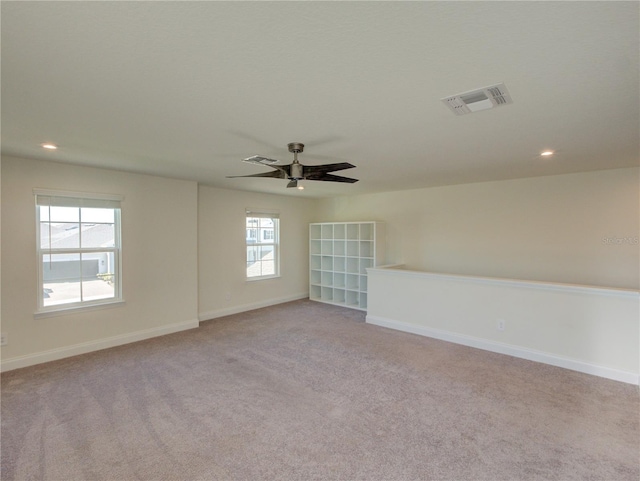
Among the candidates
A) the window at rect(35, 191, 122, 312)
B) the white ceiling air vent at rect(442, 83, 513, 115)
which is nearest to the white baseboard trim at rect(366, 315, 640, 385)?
the white ceiling air vent at rect(442, 83, 513, 115)

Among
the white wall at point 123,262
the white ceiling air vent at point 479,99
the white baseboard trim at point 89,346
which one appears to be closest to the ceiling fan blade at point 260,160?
the white ceiling air vent at point 479,99

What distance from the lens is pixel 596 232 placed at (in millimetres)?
3980

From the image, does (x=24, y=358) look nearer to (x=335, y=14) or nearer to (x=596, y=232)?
(x=335, y=14)

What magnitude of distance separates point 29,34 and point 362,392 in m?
3.30

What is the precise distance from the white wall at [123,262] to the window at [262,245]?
1.29 meters

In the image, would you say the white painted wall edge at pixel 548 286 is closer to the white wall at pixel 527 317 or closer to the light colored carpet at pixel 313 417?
the white wall at pixel 527 317

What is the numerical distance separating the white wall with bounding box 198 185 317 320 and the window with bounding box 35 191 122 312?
4.45 ft

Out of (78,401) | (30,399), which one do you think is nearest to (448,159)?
(78,401)

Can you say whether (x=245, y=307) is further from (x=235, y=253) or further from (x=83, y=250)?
(x=83, y=250)

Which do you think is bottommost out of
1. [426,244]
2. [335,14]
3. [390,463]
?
[390,463]

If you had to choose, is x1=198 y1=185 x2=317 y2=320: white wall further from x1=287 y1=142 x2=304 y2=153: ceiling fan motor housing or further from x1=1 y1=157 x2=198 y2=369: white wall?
x1=287 y1=142 x2=304 y2=153: ceiling fan motor housing

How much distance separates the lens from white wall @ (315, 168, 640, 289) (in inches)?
152

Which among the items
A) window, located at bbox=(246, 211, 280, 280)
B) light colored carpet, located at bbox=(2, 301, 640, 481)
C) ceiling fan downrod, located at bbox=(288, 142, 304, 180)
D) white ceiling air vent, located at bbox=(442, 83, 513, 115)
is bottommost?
light colored carpet, located at bbox=(2, 301, 640, 481)

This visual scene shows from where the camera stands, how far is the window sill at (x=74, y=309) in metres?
3.57
